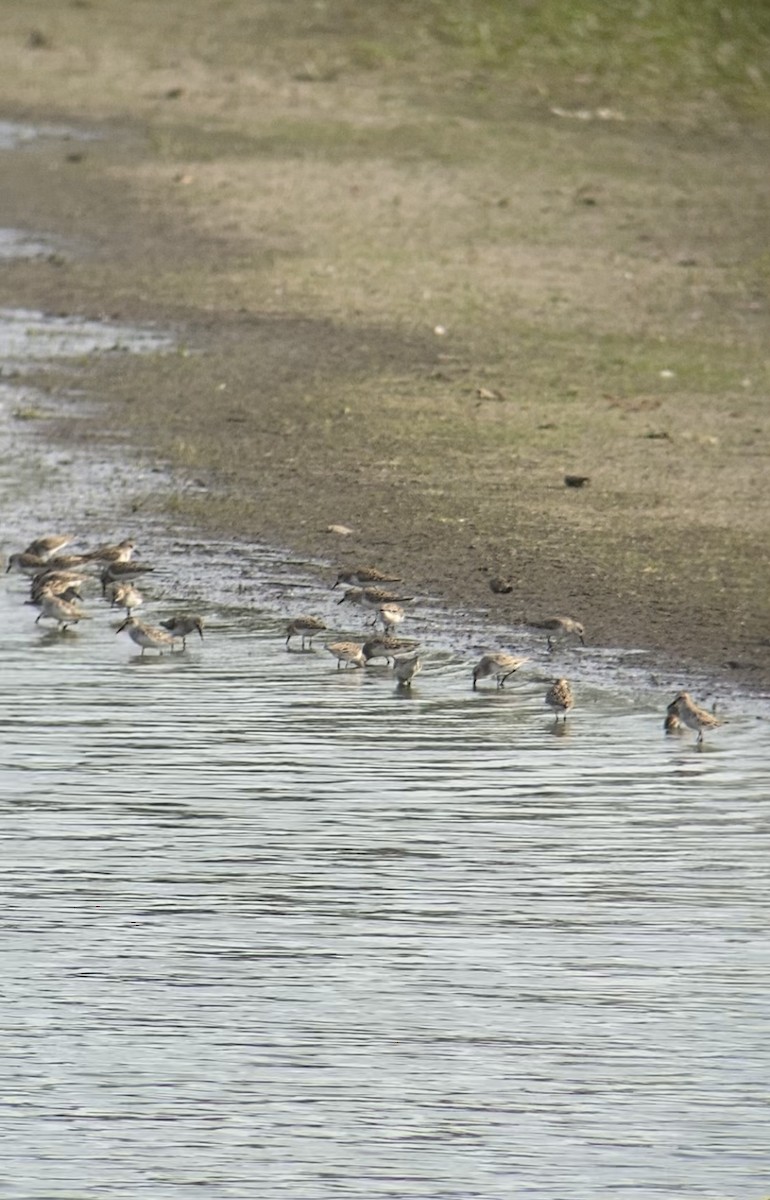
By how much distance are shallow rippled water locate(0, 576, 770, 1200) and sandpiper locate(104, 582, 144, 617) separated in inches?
40.3

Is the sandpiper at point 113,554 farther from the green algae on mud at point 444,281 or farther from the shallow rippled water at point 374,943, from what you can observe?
the shallow rippled water at point 374,943

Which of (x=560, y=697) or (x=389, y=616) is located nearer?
(x=560, y=697)

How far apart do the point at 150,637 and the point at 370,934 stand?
3.48 meters

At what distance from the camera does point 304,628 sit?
11242 millimetres

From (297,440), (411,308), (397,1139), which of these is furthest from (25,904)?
(411,308)

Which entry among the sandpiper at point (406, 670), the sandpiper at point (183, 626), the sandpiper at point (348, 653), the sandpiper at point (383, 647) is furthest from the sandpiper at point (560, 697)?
the sandpiper at point (183, 626)

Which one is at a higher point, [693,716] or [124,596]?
[693,716]

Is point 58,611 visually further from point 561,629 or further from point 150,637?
point 561,629

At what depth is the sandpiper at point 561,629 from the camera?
36.7ft

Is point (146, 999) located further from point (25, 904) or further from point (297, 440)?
point (297, 440)

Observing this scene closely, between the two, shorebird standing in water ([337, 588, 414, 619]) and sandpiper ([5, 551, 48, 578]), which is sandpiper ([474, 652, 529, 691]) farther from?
sandpiper ([5, 551, 48, 578])

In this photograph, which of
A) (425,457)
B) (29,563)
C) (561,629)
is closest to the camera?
(561,629)

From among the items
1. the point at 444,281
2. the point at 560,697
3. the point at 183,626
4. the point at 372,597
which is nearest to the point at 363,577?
the point at 372,597

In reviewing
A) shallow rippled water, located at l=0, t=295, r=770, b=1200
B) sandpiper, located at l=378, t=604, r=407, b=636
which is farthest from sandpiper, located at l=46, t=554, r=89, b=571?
sandpiper, located at l=378, t=604, r=407, b=636
